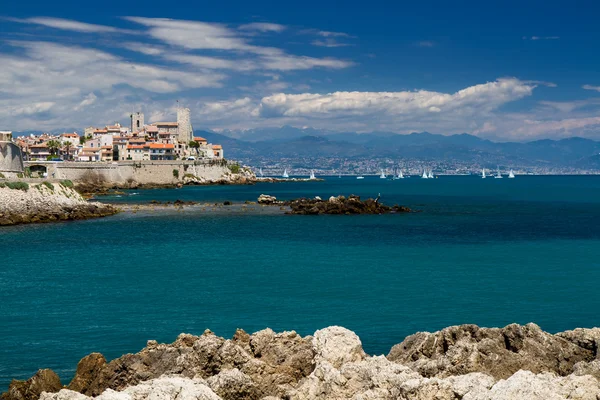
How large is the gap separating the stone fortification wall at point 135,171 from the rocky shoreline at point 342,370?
299 ft

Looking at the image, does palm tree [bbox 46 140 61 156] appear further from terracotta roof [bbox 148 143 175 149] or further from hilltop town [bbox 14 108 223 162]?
terracotta roof [bbox 148 143 175 149]

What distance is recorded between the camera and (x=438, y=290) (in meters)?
26.5

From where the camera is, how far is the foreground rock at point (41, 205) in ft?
173

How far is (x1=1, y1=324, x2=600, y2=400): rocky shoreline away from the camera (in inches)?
401

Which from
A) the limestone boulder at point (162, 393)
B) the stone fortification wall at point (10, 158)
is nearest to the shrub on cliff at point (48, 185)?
the stone fortification wall at point (10, 158)

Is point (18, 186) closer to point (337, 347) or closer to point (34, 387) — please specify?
point (34, 387)

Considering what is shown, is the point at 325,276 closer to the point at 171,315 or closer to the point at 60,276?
the point at 171,315

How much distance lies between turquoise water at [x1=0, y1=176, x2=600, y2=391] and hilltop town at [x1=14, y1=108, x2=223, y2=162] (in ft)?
232

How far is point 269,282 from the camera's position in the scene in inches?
1109

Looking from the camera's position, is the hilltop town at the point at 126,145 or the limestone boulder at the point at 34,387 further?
the hilltop town at the point at 126,145

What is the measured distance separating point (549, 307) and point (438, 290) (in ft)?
15.5

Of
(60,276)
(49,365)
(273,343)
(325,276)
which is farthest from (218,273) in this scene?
(273,343)

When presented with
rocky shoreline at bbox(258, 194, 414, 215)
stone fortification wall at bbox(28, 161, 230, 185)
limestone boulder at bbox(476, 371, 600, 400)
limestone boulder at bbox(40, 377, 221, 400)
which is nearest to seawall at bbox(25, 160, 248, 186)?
stone fortification wall at bbox(28, 161, 230, 185)

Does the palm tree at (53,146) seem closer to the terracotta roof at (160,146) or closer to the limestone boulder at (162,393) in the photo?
the terracotta roof at (160,146)
